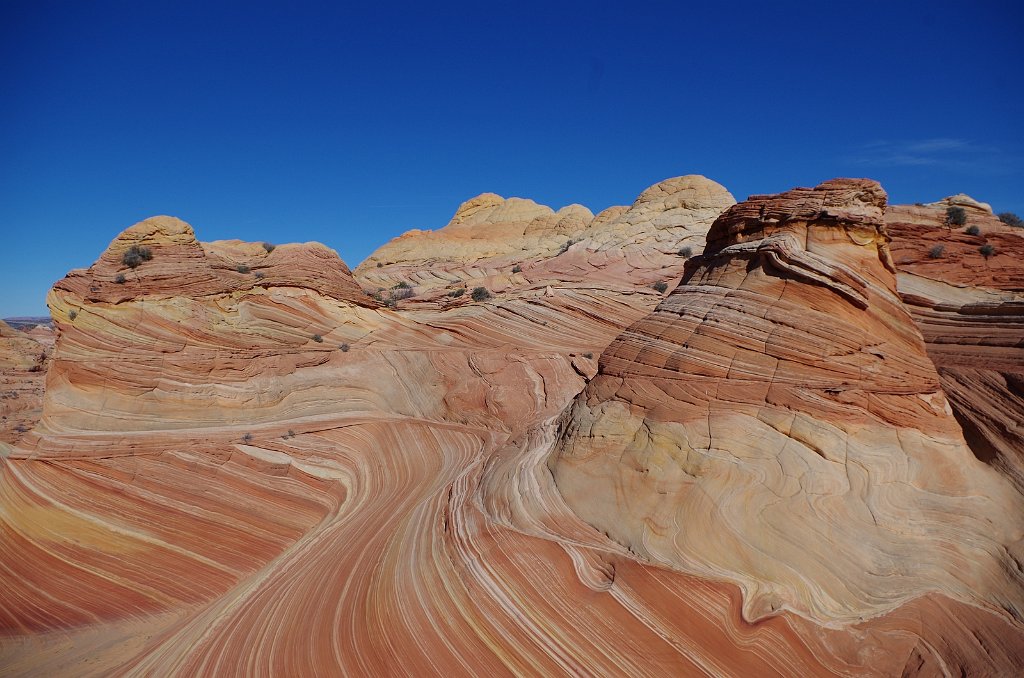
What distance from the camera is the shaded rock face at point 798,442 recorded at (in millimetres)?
5297

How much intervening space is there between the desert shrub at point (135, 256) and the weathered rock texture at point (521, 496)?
0.64ft

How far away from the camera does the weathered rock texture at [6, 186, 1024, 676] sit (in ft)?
16.3

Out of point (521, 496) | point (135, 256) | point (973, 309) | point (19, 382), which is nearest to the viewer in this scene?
point (521, 496)

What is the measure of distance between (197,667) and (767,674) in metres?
6.06

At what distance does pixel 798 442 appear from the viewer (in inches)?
239

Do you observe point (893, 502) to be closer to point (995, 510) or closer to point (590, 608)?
point (995, 510)

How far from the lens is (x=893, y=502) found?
226 inches

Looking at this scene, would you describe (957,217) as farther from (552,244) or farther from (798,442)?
(552,244)

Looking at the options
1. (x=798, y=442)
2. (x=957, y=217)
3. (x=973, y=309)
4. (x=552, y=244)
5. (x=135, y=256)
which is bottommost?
(x=798, y=442)

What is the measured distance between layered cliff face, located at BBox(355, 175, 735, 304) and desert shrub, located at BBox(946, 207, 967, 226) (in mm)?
9406

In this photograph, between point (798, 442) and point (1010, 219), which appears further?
point (1010, 219)

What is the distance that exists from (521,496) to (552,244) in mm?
34130

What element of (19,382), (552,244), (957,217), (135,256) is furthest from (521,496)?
(552,244)

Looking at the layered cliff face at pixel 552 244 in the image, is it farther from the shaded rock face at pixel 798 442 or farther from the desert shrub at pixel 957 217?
the shaded rock face at pixel 798 442
